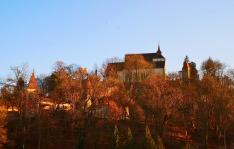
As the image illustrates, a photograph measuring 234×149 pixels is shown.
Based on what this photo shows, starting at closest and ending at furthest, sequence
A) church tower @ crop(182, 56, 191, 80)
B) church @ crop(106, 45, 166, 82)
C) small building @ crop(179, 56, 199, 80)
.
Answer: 1. church @ crop(106, 45, 166, 82)
2. small building @ crop(179, 56, 199, 80)
3. church tower @ crop(182, 56, 191, 80)

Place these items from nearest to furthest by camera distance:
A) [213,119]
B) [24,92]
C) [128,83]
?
1. [24,92]
2. [213,119]
3. [128,83]

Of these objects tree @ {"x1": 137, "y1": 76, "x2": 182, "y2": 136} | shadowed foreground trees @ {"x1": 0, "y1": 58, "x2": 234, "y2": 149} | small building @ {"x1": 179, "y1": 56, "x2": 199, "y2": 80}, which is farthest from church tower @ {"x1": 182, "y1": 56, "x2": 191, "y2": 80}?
tree @ {"x1": 137, "y1": 76, "x2": 182, "y2": 136}

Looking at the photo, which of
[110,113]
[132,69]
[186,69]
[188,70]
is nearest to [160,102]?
[110,113]

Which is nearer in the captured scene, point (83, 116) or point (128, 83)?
point (83, 116)

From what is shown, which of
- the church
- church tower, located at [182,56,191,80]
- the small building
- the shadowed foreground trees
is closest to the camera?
the shadowed foreground trees

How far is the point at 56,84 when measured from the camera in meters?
76.1

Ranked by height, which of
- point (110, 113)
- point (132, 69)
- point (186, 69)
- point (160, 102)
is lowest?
point (110, 113)

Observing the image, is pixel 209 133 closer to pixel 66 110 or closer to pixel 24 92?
pixel 66 110

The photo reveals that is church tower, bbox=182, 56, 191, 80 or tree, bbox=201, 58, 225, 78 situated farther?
church tower, bbox=182, 56, 191, 80

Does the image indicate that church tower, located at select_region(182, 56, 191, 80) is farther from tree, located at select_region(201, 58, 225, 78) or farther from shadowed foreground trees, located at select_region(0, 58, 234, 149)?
shadowed foreground trees, located at select_region(0, 58, 234, 149)

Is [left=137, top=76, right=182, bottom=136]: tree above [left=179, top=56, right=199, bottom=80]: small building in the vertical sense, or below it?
below

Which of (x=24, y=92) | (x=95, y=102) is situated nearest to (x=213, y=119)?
(x=95, y=102)

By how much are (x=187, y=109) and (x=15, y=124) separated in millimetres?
26030

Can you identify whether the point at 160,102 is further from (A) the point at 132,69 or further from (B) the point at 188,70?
(B) the point at 188,70
